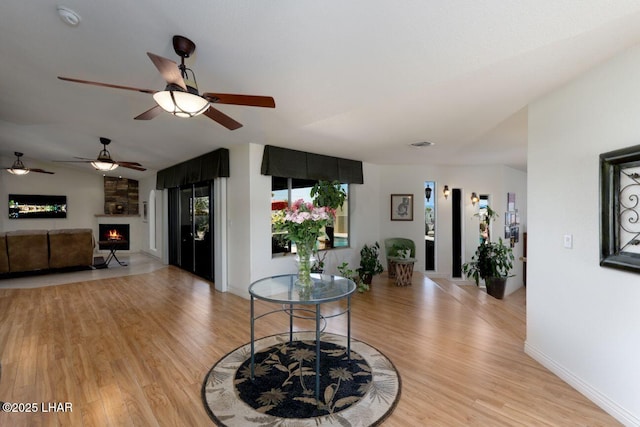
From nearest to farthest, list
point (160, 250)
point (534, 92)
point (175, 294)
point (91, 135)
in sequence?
1. point (534, 92)
2. point (175, 294)
3. point (91, 135)
4. point (160, 250)

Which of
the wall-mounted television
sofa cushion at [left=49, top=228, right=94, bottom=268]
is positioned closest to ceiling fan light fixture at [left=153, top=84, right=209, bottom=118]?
sofa cushion at [left=49, top=228, right=94, bottom=268]

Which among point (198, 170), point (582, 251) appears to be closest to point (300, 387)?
point (582, 251)

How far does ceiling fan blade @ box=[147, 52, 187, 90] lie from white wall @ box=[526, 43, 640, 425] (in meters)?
2.88

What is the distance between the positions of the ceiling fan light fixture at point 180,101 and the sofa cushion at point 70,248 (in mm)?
6100

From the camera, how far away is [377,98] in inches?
105

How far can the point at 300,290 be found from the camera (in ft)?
7.88

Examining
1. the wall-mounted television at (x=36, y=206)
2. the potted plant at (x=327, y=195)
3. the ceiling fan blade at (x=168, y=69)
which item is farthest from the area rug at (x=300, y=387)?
the wall-mounted television at (x=36, y=206)

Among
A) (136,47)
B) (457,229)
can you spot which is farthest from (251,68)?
(457,229)

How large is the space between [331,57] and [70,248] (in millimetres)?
7206

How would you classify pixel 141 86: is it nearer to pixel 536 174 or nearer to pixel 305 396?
pixel 305 396

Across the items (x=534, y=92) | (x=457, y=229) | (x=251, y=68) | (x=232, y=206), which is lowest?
(x=457, y=229)

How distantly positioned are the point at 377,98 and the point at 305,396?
102 inches

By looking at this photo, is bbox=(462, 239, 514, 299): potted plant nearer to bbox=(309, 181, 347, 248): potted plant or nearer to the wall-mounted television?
bbox=(309, 181, 347, 248): potted plant

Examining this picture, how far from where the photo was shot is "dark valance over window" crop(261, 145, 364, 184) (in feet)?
14.5
